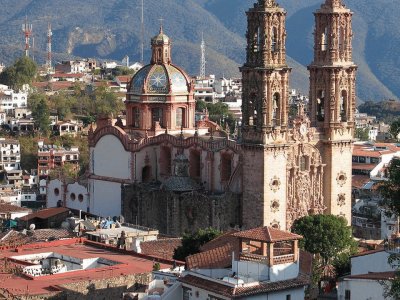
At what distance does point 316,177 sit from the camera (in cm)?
5331

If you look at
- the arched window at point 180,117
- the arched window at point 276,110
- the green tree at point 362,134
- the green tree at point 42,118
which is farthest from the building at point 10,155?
the arched window at point 276,110

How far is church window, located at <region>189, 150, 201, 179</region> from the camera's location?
55.1 meters

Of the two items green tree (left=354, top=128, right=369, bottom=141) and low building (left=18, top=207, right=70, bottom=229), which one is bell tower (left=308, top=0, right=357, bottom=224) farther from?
green tree (left=354, top=128, right=369, bottom=141)

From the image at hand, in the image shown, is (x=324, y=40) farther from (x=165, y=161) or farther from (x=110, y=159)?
(x=110, y=159)

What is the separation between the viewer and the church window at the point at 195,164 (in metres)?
55.1

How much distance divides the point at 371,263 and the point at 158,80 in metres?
24.4

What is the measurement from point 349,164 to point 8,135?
41.1 m

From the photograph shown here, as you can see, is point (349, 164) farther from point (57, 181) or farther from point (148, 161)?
point (57, 181)

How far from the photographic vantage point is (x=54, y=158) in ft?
277

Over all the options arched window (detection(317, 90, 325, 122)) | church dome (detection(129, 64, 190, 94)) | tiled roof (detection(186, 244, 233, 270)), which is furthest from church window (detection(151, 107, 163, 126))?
tiled roof (detection(186, 244, 233, 270))

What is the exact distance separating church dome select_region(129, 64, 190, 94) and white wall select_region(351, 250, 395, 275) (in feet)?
76.5

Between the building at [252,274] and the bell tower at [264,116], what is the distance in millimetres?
18863

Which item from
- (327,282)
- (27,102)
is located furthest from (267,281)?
(27,102)

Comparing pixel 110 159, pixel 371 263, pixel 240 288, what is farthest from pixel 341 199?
pixel 240 288
